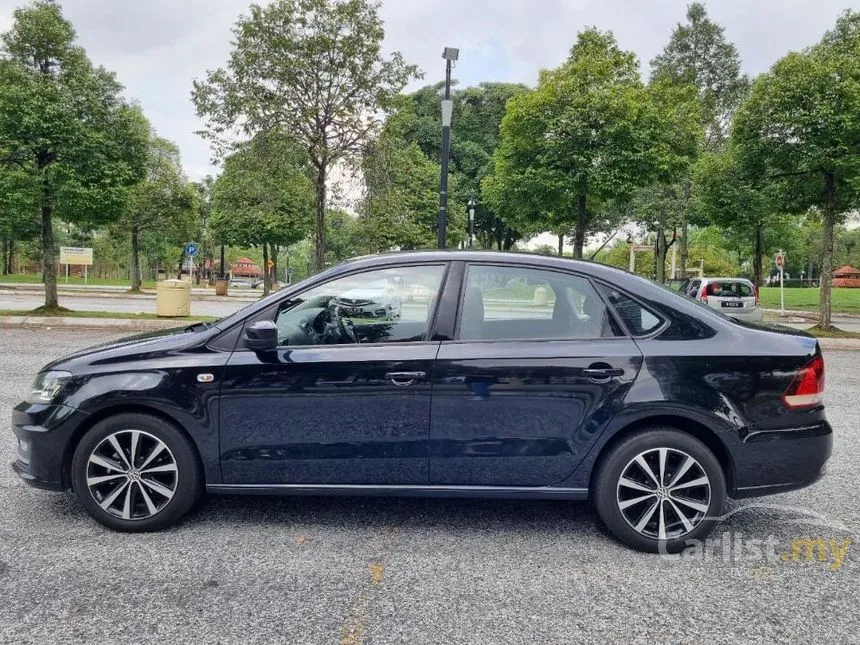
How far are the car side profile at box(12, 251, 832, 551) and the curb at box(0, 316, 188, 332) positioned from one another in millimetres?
11851

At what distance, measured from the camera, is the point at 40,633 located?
233 cm

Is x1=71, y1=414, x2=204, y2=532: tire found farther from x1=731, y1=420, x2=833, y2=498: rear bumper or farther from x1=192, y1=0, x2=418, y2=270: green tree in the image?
x1=192, y1=0, x2=418, y2=270: green tree

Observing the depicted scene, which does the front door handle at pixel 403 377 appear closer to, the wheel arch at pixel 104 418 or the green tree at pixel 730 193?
the wheel arch at pixel 104 418

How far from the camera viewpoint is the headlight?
129 inches

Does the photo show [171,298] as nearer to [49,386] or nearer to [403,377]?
[49,386]

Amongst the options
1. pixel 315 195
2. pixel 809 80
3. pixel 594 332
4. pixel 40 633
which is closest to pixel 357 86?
pixel 315 195

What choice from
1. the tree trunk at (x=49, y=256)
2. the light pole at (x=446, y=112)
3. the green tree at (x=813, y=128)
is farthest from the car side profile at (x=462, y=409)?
the tree trunk at (x=49, y=256)

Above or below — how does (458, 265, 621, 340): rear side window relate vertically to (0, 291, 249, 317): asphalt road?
above

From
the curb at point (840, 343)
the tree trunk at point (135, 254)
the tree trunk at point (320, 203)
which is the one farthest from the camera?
the tree trunk at point (135, 254)

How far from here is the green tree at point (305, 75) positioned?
557 inches

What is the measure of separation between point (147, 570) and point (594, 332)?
2589 mm

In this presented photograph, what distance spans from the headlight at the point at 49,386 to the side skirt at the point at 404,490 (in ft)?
3.28

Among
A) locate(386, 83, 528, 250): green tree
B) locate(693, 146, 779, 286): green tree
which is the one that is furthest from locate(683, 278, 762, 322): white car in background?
locate(386, 83, 528, 250): green tree

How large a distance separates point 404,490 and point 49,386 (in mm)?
2090
